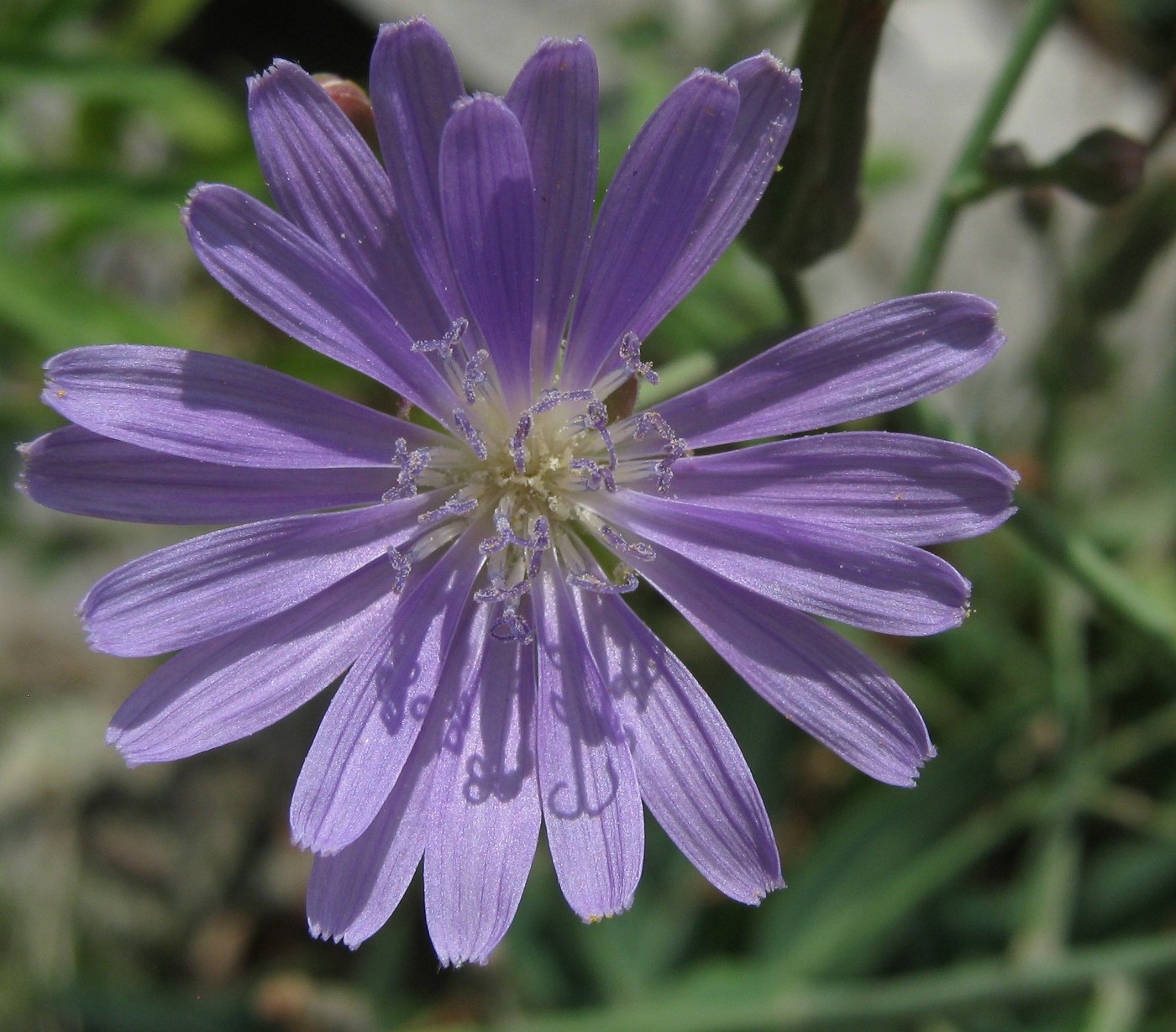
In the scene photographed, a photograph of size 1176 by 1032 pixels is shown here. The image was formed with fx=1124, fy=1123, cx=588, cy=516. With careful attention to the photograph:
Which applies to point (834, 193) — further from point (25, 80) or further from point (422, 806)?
point (25, 80)

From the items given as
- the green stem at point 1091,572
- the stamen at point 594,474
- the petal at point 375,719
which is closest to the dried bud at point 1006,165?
the green stem at point 1091,572

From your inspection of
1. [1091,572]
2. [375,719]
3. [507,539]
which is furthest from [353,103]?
[1091,572]

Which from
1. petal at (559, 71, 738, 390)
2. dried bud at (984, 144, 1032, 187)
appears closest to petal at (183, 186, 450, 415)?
petal at (559, 71, 738, 390)

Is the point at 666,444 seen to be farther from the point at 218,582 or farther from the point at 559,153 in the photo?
the point at 218,582

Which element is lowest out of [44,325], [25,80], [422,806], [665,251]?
[422,806]

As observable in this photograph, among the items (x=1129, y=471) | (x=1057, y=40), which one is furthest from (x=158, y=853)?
(x=1057, y=40)
